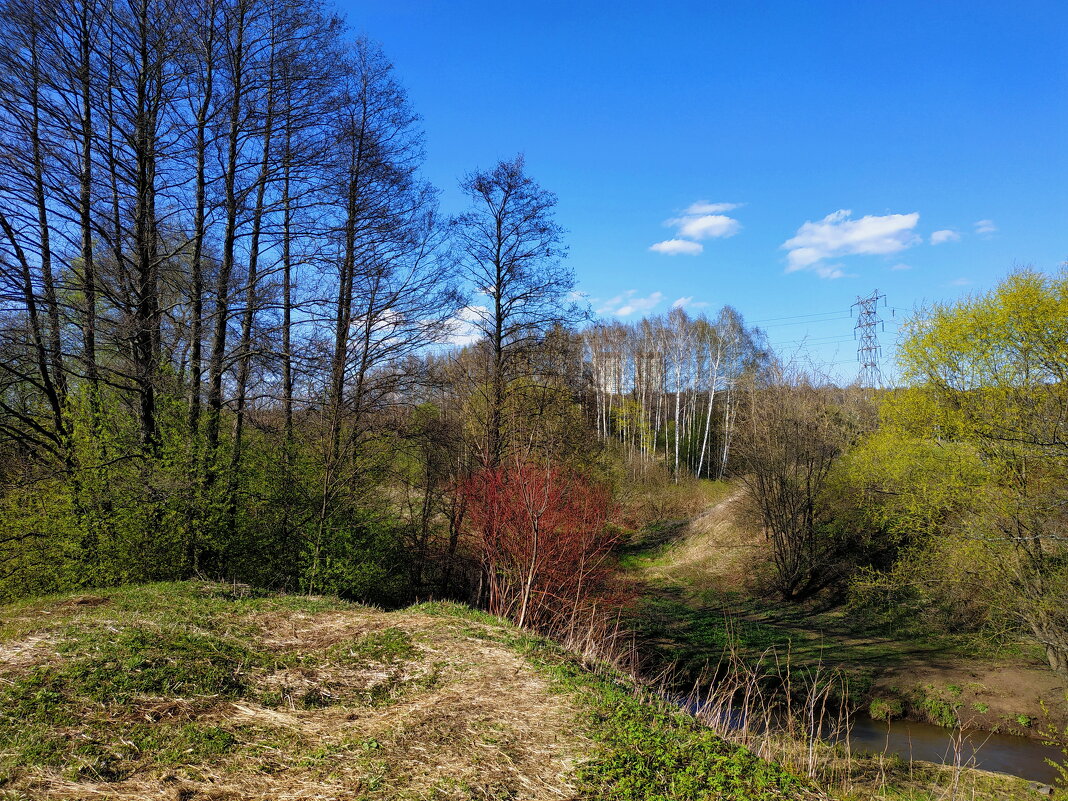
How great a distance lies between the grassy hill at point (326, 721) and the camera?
125 inches

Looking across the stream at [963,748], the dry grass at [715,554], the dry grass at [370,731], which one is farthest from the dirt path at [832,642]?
the dry grass at [370,731]

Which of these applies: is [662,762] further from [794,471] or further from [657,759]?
[794,471]

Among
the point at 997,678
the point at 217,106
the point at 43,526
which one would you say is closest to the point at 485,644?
the point at 43,526

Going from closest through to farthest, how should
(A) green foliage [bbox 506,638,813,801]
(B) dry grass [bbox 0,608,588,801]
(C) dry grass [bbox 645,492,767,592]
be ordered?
(B) dry grass [bbox 0,608,588,801]
(A) green foliage [bbox 506,638,813,801]
(C) dry grass [bbox 645,492,767,592]

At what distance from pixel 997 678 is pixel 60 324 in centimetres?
1994

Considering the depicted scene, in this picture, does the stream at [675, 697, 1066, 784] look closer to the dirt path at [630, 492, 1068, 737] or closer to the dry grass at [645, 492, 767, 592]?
the dirt path at [630, 492, 1068, 737]

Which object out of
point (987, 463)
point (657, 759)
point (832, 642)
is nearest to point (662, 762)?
point (657, 759)

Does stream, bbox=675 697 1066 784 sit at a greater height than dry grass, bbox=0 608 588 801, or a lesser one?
lesser

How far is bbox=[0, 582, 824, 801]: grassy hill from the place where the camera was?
3176 millimetres

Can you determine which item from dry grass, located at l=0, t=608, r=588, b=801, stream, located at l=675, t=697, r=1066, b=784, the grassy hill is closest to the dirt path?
stream, located at l=675, t=697, r=1066, b=784

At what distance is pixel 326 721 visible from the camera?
4.00 metres

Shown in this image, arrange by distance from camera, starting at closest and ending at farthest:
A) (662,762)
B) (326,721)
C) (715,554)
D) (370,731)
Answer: (662,762) → (370,731) → (326,721) → (715,554)

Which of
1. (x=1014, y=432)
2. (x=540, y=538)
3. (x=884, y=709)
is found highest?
(x=1014, y=432)

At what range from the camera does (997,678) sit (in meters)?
12.0
